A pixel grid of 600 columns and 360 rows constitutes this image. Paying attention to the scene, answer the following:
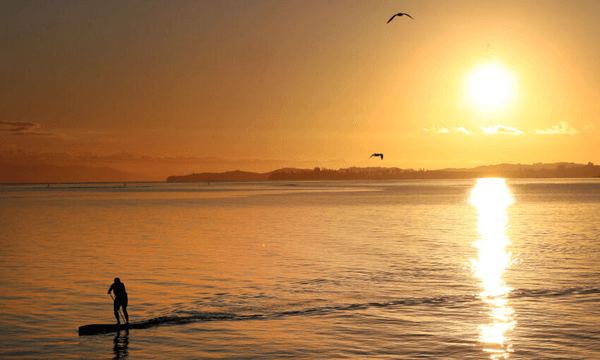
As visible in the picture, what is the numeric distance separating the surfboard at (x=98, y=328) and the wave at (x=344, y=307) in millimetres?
645

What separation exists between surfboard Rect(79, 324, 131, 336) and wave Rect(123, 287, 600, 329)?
65 centimetres

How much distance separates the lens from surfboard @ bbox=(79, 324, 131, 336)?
25.4 m

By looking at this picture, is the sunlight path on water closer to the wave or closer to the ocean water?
the ocean water

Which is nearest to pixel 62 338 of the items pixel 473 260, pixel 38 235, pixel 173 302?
pixel 173 302

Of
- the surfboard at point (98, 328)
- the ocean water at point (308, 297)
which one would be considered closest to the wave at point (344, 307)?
the ocean water at point (308, 297)

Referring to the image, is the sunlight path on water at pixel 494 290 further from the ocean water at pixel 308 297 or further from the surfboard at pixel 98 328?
the surfboard at pixel 98 328

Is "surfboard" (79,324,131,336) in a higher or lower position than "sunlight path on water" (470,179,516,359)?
higher

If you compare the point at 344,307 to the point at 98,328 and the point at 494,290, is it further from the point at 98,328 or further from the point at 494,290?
the point at 98,328

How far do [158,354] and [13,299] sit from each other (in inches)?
578

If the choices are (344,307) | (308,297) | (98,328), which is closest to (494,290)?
(344,307)

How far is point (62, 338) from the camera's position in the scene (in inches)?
985

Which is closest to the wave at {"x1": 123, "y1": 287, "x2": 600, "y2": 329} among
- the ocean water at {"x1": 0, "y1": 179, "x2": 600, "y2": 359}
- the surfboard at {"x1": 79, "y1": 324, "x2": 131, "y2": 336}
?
the ocean water at {"x1": 0, "y1": 179, "x2": 600, "y2": 359}

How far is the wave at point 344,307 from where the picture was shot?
1097 inches

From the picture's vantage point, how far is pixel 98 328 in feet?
84.2
